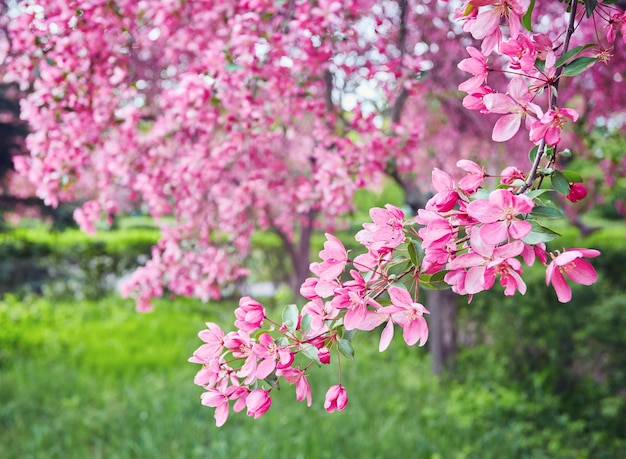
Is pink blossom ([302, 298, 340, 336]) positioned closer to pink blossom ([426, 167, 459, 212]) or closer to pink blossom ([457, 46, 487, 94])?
pink blossom ([426, 167, 459, 212])

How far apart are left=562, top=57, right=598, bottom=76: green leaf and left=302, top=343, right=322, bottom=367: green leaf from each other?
62 cm

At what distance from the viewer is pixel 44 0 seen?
2328 millimetres

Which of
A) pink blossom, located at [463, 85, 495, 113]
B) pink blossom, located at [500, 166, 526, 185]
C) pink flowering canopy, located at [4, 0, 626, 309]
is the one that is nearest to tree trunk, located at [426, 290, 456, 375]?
pink flowering canopy, located at [4, 0, 626, 309]

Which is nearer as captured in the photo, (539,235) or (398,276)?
(539,235)

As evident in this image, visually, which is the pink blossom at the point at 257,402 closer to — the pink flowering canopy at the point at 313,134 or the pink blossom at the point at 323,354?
the pink flowering canopy at the point at 313,134

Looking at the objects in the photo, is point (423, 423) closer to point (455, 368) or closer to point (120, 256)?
point (455, 368)

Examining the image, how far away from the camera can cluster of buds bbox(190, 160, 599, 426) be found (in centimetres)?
86

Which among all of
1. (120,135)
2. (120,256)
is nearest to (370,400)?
(120,135)

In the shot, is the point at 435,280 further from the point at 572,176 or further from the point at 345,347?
the point at 572,176

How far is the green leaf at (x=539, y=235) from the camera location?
2.73 feet

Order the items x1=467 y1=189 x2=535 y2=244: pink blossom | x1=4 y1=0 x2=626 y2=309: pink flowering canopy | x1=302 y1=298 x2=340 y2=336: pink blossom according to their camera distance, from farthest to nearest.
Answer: x1=4 y1=0 x2=626 y2=309: pink flowering canopy, x1=302 y1=298 x2=340 y2=336: pink blossom, x1=467 y1=189 x2=535 y2=244: pink blossom

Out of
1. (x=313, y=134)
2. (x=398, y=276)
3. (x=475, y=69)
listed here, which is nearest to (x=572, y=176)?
(x=475, y=69)

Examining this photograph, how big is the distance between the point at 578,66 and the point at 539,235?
297 millimetres

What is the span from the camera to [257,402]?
98 centimetres
